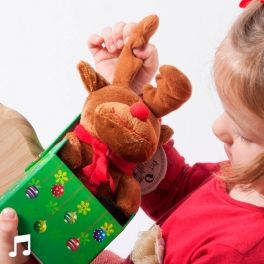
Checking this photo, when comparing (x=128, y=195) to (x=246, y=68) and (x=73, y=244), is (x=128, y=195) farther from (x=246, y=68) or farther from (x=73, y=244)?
(x=246, y=68)

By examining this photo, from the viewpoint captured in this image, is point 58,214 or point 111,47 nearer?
point 58,214

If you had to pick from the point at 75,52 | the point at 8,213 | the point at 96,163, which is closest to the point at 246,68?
the point at 96,163

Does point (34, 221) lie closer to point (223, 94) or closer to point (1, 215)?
point (1, 215)

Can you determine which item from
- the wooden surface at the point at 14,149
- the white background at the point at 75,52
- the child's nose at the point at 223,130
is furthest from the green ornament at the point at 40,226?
the white background at the point at 75,52

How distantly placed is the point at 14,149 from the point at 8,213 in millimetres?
127

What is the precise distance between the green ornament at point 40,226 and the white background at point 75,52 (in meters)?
0.48

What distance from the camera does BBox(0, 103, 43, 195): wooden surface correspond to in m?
0.72

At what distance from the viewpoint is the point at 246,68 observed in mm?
573

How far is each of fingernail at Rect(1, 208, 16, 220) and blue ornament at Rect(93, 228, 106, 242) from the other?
0.09m

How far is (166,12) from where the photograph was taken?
1.16 m

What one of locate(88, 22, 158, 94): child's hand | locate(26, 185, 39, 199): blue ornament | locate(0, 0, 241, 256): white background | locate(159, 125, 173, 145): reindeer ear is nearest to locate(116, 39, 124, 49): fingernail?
locate(88, 22, 158, 94): child's hand

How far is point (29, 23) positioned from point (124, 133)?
0.69 meters

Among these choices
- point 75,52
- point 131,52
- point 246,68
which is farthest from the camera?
point 75,52

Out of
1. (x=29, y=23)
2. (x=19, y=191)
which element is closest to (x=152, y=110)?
(x=19, y=191)
